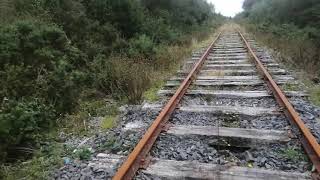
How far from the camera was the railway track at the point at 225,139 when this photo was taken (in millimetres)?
3922

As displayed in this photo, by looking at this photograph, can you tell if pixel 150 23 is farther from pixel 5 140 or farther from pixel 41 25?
pixel 5 140

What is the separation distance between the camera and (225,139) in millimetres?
4777

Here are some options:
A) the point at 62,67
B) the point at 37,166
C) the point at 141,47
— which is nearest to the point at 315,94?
the point at 62,67

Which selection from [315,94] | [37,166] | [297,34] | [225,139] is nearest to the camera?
[37,166]

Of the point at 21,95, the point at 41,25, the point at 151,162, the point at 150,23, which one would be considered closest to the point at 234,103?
the point at 151,162

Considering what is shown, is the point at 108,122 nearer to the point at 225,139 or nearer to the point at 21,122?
the point at 21,122

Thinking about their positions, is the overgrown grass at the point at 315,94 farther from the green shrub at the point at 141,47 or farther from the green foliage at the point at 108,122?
the green shrub at the point at 141,47

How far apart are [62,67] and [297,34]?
1460 cm

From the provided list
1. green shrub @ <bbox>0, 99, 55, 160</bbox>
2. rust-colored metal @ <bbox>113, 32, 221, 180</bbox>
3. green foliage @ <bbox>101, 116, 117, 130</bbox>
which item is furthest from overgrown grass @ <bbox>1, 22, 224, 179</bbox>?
rust-colored metal @ <bbox>113, 32, 221, 180</bbox>

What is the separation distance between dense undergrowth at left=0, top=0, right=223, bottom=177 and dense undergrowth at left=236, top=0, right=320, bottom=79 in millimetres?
3356

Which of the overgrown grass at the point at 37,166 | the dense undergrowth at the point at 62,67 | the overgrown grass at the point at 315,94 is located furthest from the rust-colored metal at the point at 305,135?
the overgrown grass at the point at 37,166

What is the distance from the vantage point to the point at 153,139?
471 centimetres

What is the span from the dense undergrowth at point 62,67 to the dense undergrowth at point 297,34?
336 centimetres

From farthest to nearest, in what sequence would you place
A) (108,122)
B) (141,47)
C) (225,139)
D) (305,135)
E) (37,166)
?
(141,47), (108,122), (225,139), (305,135), (37,166)
